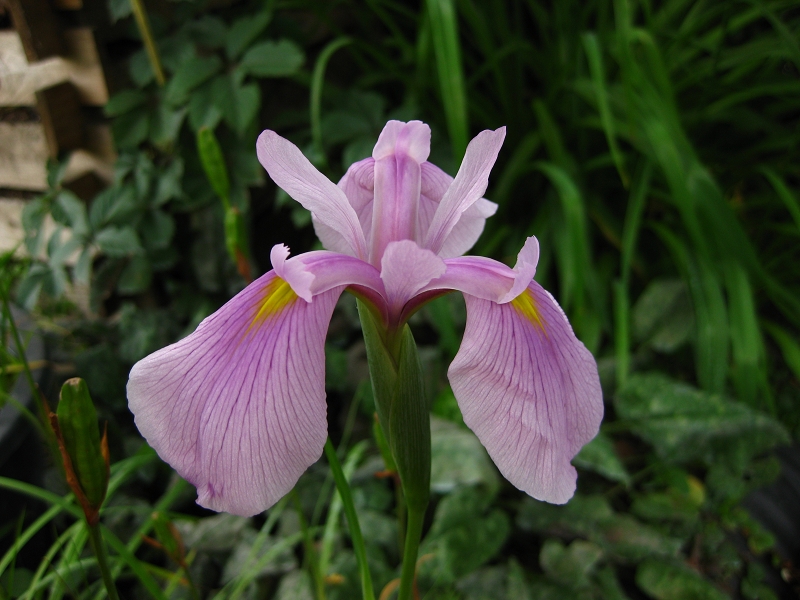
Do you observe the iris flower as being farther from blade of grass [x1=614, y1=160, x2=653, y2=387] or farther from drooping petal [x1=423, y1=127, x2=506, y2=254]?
blade of grass [x1=614, y1=160, x2=653, y2=387]

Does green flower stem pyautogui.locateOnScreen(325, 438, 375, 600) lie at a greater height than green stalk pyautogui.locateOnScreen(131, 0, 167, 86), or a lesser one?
lesser

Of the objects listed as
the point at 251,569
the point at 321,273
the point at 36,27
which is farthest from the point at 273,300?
the point at 36,27

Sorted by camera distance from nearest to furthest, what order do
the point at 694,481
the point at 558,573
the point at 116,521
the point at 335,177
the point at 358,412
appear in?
the point at 558,573 → the point at 116,521 → the point at 694,481 → the point at 358,412 → the point at 335,177

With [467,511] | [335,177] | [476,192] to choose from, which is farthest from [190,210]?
[476,192]

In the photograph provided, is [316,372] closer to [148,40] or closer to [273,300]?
[273,300]

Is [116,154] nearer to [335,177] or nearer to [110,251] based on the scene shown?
[110,251]

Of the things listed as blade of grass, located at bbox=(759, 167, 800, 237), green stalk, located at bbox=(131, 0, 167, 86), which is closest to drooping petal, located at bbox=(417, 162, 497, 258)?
green stalk, located at bbox=(131, 0, 167, 86)
